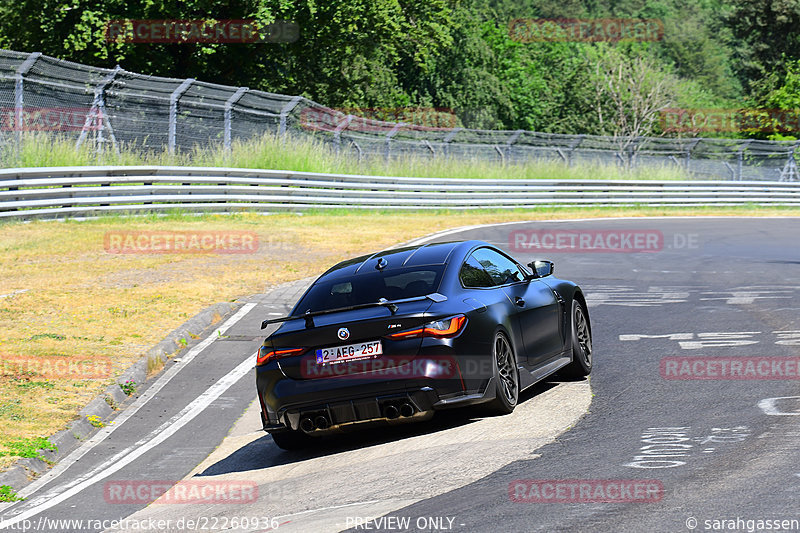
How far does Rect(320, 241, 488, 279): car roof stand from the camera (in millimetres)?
8516

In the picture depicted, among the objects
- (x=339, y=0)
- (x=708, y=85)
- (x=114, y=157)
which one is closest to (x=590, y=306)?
(x=114, y=157)

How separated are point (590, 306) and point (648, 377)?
14.9 ft

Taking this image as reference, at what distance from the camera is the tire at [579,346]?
949 centimetres

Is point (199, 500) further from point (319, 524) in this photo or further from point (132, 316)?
point (132, 316)

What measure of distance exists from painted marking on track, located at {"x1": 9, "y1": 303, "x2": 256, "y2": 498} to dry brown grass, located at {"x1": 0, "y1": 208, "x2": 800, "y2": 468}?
340 millimetres

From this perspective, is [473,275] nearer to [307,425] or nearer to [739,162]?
[307,425]

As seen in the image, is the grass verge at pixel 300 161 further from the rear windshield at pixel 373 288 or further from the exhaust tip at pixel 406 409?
the exhaust tip at pixel 406 409

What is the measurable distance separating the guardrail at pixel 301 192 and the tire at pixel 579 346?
13.7 metres

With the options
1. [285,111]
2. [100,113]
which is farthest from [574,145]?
[100,113]

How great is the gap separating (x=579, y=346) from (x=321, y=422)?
9.52ft

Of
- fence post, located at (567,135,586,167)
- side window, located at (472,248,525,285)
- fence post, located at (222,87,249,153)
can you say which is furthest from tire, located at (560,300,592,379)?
fence post, located at (567,135,586,167)

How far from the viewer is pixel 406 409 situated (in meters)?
7.54

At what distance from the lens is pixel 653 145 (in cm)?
4103

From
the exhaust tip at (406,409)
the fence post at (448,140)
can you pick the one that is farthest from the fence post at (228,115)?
the exhaust tip at (406,409)
